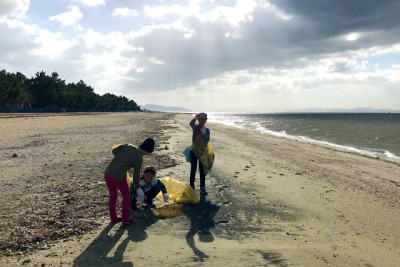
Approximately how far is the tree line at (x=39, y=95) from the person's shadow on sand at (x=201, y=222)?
73.1 meters

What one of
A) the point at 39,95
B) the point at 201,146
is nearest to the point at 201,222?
the point at 201,146

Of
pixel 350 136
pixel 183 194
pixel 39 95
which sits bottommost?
pixel 350 136

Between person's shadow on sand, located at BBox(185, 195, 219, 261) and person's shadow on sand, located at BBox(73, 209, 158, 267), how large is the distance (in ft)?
2.51

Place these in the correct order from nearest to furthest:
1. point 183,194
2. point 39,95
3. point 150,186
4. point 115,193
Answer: point 115,193
point 150,186
point 183,194
point 39,95

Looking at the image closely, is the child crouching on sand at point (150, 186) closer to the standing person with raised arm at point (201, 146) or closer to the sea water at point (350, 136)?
the standing person with raised arm at point (201, 146)

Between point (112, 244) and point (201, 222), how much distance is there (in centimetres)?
186

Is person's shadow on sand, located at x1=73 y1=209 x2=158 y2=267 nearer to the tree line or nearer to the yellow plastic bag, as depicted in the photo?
the yellow plastic bag

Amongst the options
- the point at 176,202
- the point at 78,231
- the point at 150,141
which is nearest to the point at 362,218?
the point at 176,202

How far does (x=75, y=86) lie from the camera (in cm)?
13325

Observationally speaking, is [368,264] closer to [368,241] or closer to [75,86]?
[368,241]

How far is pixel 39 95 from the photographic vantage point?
303 feet

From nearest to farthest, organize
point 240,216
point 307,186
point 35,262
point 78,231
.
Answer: point 35,262
point 78,231
point 240,216
point 307,186

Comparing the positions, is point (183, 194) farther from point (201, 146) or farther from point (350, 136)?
point (350, 136)

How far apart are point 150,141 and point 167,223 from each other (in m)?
1.62
